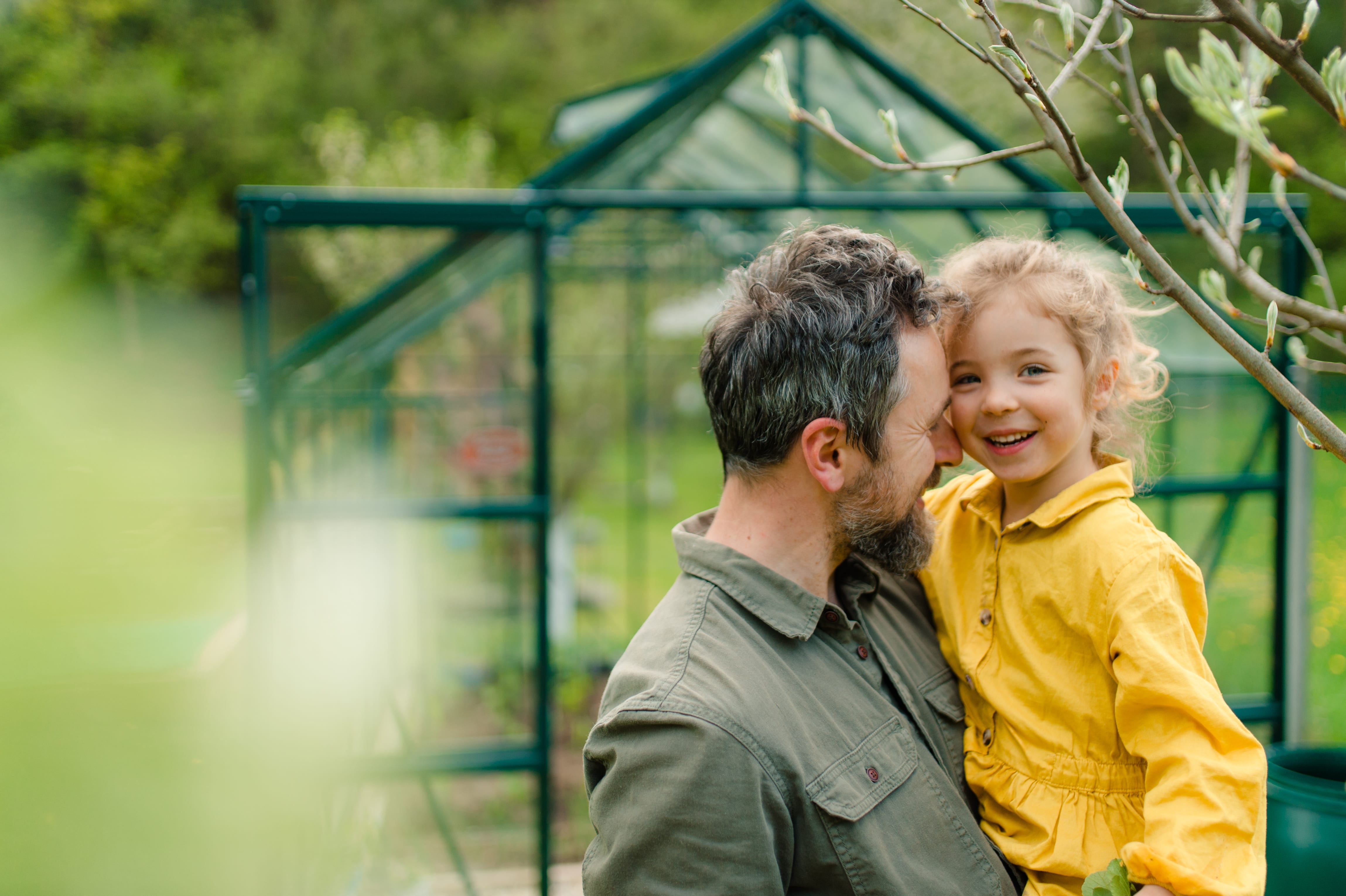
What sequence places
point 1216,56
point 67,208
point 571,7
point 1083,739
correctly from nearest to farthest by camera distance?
1. point 1216,56
2. point 1083,739
3. point 67,208
4. point 571,7

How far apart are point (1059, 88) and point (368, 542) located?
13.2 feet

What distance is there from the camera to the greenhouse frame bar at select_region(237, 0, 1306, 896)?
10.1 feet

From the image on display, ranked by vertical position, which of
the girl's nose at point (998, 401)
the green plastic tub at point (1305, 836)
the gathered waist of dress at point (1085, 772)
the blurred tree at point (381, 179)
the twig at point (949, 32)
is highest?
the blurred tree at point (381, 179)

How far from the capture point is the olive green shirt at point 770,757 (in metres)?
1.11

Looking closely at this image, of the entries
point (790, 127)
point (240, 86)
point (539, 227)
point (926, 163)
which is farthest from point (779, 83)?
point (240, 86)

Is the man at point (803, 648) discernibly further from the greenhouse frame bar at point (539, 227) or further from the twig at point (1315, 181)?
the greenhouse frame bar at point (539, 227)

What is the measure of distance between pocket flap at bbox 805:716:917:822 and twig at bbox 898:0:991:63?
85 cm

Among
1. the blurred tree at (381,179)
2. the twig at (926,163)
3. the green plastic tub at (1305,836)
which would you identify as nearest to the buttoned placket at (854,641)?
the twig at (926,163)

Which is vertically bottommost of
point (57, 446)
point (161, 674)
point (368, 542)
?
point (161, 674)

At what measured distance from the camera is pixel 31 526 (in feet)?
10.7

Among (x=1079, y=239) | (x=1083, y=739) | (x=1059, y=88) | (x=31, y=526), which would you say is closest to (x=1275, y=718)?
(x=1079, y=239)

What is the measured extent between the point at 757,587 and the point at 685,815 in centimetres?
34

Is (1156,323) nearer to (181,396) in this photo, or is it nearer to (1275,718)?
(1275,718)

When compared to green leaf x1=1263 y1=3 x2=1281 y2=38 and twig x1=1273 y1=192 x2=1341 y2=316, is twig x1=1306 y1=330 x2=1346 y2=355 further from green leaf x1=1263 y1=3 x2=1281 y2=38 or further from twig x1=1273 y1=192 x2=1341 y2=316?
green leaf x1=1263 y1=3 x2=1281 y2=38
